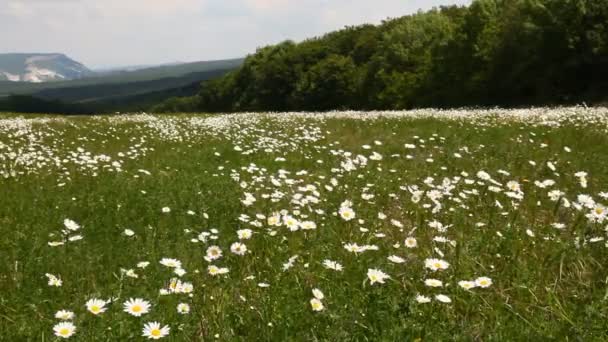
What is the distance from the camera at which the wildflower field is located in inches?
139

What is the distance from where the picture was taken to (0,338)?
3.50 meters

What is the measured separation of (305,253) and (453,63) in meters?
54.2

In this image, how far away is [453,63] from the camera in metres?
55.0

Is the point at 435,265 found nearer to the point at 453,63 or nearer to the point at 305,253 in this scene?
the point at 305,253

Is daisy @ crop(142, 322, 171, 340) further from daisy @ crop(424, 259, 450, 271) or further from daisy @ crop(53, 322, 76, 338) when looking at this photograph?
daisy @ crop(424, 259, 450, 271)

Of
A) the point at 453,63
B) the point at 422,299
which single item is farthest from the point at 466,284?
the point at 453,63

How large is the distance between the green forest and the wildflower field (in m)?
31.6

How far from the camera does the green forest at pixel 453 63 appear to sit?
38469 mm

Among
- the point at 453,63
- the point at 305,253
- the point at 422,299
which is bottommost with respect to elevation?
the point at 305,253

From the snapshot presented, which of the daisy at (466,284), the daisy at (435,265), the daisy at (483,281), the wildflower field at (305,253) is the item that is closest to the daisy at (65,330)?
the wildflower field at (305,253)

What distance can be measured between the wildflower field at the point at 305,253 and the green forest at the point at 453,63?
1243 inches

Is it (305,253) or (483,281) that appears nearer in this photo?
(483,281)

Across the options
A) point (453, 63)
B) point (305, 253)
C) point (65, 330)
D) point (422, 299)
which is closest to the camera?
point (65, 330)

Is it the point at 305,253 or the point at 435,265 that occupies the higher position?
the point at 435,265
